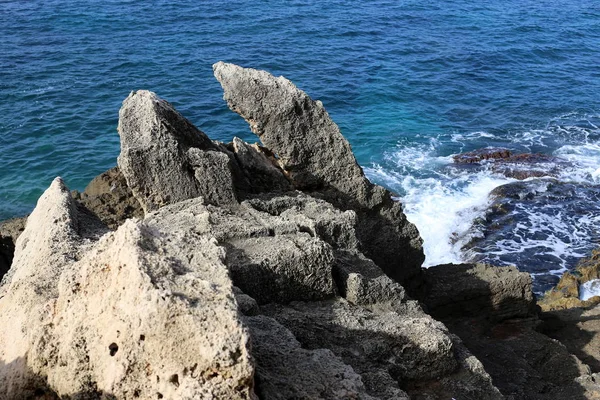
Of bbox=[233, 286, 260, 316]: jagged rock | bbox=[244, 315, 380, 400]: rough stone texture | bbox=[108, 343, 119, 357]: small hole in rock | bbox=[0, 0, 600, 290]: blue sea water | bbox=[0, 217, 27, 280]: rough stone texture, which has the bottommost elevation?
bbox=[0, 0, 600, 290]: blue sea water

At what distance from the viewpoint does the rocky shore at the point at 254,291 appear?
5.63m

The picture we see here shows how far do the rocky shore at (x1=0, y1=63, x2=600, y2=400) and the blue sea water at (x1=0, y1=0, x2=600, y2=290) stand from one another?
8805 millimetres

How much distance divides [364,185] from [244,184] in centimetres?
256

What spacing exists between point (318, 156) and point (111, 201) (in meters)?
4.99

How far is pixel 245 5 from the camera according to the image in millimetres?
44719

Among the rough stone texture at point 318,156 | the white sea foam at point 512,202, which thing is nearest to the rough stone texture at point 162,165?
the rough stone texture at point 318,156

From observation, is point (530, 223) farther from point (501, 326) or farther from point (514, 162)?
point (501, 326)

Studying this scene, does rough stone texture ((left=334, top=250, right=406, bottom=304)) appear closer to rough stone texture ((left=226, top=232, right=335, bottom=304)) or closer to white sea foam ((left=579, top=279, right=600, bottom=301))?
rough stone texture ((left=226, top=232, right=335, bottom=304))

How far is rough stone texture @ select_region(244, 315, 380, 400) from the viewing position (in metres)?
6.12

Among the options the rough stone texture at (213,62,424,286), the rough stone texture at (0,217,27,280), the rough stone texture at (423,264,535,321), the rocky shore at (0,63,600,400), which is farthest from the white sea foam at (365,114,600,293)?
the rough stone texture at (0,217,27,280)

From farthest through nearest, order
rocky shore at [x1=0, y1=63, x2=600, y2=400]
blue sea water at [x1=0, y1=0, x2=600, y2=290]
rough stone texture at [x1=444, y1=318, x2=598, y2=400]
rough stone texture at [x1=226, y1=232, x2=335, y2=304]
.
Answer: blue sea water at [x1=0, y1=0, x2=600, y2=290] < rough stone texture at [x1=444, y1=318, x2=598, y2=400] < rough stone texture at [x1=226, y1=232, x2=335, y2=304] < rocky shore at [x1=0, y1=63, x2=600, y2=400]

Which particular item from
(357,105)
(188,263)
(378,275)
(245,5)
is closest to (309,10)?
(245,5)

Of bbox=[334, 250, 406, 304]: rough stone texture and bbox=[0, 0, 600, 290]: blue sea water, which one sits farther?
bbox=[0, 0, 600, 290]: blue sea water

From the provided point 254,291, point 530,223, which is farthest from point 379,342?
point 530,223
